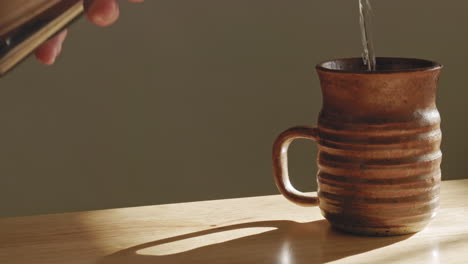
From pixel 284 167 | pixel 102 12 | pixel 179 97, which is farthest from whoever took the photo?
pixel 179 97

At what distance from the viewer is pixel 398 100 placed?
2.32 feet

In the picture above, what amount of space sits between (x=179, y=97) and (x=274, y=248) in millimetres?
1200

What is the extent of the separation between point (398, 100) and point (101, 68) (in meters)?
1.22

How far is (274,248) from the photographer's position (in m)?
0.70

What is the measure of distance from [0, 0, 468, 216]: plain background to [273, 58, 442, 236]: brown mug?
114 cm

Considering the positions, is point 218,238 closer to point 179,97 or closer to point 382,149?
point 382,149

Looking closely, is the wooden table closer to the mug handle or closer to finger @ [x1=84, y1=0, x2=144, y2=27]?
the mug handle

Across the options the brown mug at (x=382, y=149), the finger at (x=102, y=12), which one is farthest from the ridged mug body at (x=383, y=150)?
the finger at (x=102, y=12)

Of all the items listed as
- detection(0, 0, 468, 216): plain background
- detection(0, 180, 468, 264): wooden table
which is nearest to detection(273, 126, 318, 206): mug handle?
detection(0, 180, 468, 264): wooden table

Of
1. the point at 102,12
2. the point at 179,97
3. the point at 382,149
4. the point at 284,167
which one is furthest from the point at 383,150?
the point at 179,97

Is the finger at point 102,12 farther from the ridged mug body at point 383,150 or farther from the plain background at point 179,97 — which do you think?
the plain background at point 179,97

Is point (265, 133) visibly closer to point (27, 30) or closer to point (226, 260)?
point (226, 260)

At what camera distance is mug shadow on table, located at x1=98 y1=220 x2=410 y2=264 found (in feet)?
2.22

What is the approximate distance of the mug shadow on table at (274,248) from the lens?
68cm
